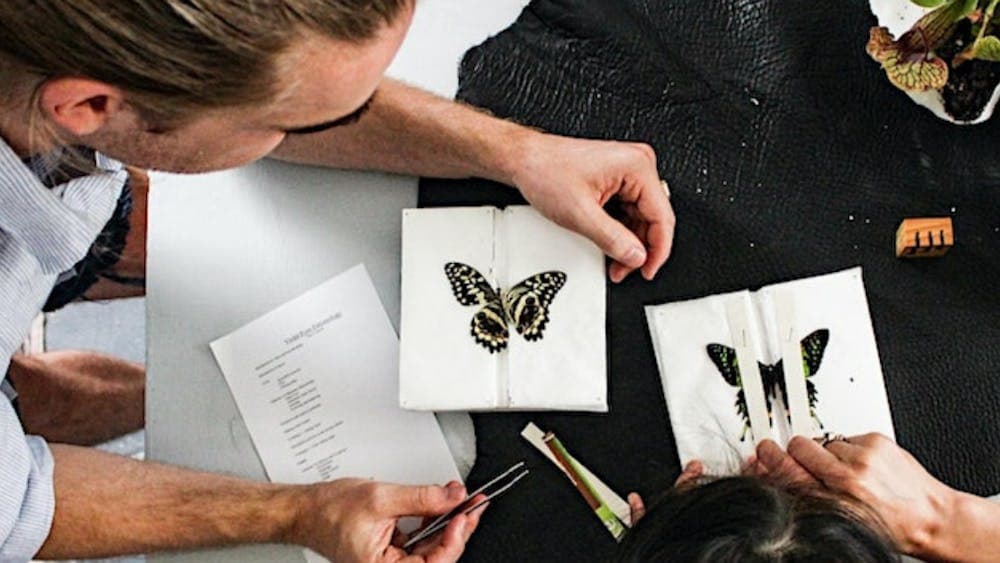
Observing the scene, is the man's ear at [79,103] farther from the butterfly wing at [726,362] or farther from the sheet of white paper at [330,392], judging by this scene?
the butterfly wing at [726,362]

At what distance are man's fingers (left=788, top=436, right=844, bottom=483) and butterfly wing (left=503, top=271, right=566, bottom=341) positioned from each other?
23cm

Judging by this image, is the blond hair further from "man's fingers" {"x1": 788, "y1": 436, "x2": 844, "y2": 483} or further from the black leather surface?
"man's fingers" {"x1": 788, "y1": 436, "x2": 844, "y2": 483}

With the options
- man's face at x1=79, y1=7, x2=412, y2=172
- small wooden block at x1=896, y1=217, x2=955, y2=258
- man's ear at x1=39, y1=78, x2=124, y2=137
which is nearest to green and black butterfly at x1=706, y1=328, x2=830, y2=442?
small wooden block at x1=896, y1=217, x2=955, y2=258

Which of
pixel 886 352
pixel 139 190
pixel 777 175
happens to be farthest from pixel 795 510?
pixel 139 190

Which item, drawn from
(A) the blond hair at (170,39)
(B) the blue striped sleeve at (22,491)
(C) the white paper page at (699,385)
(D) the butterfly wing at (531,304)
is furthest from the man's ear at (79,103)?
(C) the white paper page at (699,385)

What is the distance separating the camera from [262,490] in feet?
3.18

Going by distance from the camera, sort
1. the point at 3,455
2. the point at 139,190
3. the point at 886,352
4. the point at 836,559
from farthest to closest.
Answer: the point at 139,190, the point at 886,352, the point at 3,455, the point at 836,559

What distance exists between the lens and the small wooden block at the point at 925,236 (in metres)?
0.99

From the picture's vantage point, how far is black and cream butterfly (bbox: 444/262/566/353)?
3.26 ft

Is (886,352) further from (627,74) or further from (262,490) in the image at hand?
(262,490)

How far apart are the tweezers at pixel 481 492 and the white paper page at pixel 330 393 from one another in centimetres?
3

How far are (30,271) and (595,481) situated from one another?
486 millimetres

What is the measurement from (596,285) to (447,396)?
156 mm

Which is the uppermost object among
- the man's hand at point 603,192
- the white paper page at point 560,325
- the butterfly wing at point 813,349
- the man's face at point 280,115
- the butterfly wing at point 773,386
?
the man's face at point 280,115
